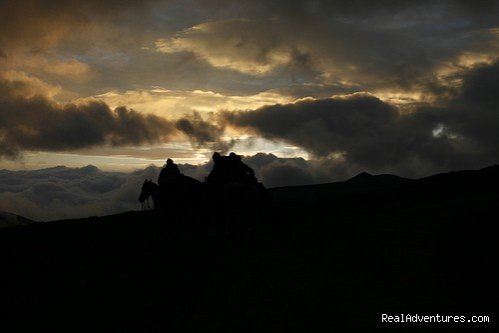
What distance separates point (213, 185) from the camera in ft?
112

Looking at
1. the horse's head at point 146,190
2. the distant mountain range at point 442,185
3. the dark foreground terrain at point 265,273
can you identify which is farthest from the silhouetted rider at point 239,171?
the distant mountain range at point 442,185

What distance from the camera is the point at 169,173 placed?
3606cm

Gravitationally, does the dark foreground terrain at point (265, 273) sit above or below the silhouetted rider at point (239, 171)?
below

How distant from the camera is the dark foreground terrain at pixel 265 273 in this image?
635 inches

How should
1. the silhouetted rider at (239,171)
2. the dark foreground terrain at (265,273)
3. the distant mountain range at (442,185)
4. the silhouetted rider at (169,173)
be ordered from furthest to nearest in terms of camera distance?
1. the distant mountain range at (442,185)
2. the silhouetted rider at (169,173)
3. the silhouetted rider at (239,171)
4. the dark foreground terrain at (265,273)

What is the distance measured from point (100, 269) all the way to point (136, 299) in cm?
644

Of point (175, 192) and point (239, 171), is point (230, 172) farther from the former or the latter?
point (175, 192)

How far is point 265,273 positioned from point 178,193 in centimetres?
1504

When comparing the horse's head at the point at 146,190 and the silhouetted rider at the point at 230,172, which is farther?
the horse's head at the point at 146,190

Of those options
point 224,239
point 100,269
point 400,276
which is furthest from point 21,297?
point 400,276

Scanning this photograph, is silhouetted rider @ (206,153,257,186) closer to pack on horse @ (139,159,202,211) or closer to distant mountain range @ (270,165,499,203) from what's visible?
pack on horse @ (139,159,202,211)

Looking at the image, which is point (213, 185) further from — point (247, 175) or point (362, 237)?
point (362, 237)

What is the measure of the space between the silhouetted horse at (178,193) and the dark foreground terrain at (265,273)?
0.86 m

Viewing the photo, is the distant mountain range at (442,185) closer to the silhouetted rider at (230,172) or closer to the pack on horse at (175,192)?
the silhouetted rider at (230,172)
